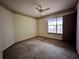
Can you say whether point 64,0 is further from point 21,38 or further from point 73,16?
point 21,38

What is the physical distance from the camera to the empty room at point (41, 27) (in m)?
2.72

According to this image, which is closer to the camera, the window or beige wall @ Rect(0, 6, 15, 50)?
beige wall @ Rect(0, 6, 15, 50)

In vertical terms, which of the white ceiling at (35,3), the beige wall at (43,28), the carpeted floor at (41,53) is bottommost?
the carpeted floor at (41,53)

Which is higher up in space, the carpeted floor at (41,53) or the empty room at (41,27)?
the empty room at (41,27)

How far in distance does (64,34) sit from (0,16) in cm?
401

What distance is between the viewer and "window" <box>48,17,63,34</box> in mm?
4344

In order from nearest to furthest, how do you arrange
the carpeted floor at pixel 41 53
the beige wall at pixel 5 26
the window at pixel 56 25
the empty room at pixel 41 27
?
the carpeted floor at pixel 41 53 < the beige wall at pixel 5 26 < the empty room at pixel 41 27 < the window at pixel 56 25

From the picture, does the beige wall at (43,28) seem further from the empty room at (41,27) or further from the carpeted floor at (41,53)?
the carpeted floor at (41,53)

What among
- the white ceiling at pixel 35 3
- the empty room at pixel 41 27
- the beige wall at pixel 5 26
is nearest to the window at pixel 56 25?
the empty room at pixel 41 27

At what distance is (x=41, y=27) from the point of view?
5926 millimetres

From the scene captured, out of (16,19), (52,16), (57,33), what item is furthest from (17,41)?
(52,16)

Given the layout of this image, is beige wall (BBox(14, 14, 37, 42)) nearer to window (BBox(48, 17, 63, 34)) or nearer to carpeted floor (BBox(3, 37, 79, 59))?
carpeted floor (BBox(3, 37, 79, 59))

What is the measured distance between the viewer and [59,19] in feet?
14.4

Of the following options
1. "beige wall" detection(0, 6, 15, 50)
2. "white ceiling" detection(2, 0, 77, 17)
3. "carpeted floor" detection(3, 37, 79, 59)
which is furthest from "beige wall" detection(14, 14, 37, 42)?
"carpeted floor" detection(3, 37, 79, 59)
